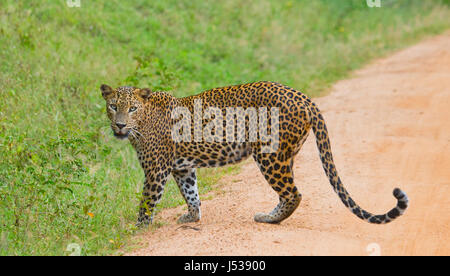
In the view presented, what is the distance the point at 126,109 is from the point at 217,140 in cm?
106

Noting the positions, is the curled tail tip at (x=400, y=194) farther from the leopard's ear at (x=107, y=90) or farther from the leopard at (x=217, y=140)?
the leopard's ear at (x=107, y=90)

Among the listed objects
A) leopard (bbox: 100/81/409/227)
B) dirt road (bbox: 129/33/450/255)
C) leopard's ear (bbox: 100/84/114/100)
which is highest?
leopard's ear (bbox: 100/84/114/100)

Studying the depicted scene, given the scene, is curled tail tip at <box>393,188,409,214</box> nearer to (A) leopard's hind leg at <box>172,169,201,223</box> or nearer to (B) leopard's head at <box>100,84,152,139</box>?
(A) leopard's hind leg at <box>172,169,201,223</box>

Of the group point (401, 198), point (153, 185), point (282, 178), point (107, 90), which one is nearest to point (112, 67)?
point (107, 90)

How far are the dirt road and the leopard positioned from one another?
408 mm

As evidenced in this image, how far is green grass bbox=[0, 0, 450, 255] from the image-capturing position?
7.29 metres

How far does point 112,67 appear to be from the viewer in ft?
41.1

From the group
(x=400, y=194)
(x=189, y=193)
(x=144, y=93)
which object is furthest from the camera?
(x=189, y=193)

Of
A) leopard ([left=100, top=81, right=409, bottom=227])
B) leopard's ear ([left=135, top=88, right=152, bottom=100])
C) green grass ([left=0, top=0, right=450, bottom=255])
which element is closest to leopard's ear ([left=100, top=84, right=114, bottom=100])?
leopard ([left=100, top=81, right=409, bottom=227])

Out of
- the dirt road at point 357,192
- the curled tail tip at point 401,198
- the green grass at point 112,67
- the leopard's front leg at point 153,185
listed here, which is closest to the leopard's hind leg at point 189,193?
the dirt road at point 357,192

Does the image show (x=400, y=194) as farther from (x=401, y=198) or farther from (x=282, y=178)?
(x=282, y=178)

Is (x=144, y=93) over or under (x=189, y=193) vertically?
over

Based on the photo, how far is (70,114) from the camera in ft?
34.5

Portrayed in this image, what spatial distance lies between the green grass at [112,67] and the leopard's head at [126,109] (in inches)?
29.5
